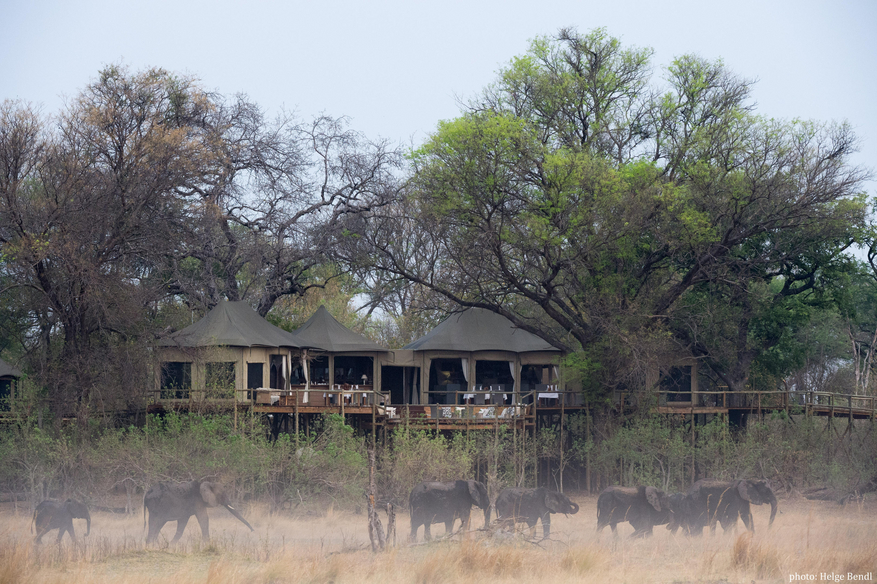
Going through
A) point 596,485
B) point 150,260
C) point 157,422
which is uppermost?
point 150,260

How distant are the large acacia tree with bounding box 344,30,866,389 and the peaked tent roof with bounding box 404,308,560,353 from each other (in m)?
1.81

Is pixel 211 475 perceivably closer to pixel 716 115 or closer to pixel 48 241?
pixel 48 241

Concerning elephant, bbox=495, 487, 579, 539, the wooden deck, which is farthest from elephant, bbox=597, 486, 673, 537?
the wooden deck

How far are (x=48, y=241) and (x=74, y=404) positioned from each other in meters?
5.02

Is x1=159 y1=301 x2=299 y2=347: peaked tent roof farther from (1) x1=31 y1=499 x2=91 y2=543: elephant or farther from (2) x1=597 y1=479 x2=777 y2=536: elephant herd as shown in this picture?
(2) x1=597 y1=479 x2=777 y2=536: elephant herd

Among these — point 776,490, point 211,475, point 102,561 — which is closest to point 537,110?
point 776,490

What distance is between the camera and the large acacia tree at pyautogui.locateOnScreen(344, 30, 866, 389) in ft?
98.7

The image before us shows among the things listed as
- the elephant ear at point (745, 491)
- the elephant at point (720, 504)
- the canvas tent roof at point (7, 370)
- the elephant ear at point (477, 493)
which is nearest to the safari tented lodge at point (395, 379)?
the elephant ear at point (477, 493)

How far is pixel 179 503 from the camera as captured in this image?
18.6 meters

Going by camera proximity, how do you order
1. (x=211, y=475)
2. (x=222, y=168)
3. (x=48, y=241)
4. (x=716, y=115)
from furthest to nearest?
1. (x=222, y=168)
2. (x=716, y=115)
3. (x=48, y=241)
4. (x=211, y=475)

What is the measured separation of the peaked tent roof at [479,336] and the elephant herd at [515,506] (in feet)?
46.2

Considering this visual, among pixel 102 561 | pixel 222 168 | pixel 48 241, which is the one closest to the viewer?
pixel 102 561

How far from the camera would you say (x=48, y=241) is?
25172 mm

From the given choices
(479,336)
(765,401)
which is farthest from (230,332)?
(765,401)
